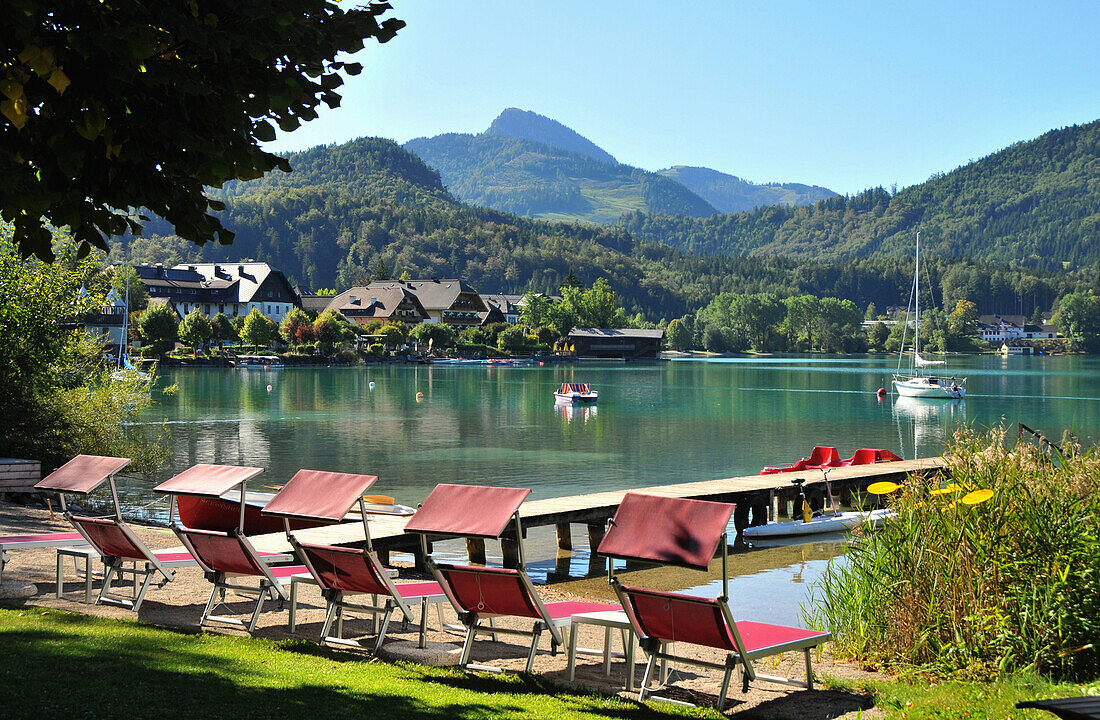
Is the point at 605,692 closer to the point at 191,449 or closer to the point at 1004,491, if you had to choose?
the point at 1004,491

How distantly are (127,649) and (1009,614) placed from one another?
6.35m

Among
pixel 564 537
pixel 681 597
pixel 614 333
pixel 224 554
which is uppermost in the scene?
pixel 614 333

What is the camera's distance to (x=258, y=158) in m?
5.52

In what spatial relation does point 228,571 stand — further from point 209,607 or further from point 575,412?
point 575,412

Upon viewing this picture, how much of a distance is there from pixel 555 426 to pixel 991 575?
127 ft

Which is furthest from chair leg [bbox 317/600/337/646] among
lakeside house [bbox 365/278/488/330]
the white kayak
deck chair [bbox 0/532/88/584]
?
lakeside house [bbox 365/278/488/330]

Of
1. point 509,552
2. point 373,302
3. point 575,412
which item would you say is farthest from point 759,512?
point 373,302

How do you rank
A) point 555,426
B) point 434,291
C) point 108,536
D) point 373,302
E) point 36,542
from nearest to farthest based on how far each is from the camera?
point 108,536 < point 36,542 < point 555,426 < point 373,302 < point 434,291

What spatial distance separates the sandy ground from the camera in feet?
22.1

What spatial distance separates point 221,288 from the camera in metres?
129

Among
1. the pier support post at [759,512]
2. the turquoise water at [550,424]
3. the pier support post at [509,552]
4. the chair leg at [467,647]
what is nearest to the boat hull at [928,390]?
the turquoise water at [550,424]

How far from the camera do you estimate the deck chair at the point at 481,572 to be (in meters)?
6.75

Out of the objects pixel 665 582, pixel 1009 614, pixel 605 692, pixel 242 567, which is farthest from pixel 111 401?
pixel 1009 614

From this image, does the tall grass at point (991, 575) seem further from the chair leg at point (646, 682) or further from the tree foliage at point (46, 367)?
the tree foliage at point (46, 367)
